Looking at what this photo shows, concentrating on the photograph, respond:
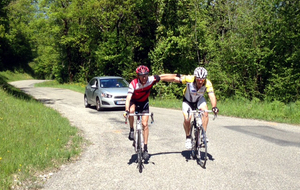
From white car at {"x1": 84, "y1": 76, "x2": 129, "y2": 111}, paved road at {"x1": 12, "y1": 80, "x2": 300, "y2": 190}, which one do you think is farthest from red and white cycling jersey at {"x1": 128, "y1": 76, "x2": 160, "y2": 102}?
white car at {"x1": 84, "y1": 76, "x2": 129, "y2": 111}

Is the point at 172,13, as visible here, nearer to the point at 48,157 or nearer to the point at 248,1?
the point at 248,1

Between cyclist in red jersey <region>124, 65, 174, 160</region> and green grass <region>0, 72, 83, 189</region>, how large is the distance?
1704 millimetres

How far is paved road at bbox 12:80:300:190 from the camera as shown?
5547 mm

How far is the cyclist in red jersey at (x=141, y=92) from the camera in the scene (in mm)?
6645

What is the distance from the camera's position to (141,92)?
689cm

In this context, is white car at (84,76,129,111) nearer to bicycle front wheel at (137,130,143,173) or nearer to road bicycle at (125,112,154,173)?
road bicycle at (125,112,154,173)

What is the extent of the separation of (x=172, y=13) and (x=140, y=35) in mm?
5701

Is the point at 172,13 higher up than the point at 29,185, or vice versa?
the point at 172,13

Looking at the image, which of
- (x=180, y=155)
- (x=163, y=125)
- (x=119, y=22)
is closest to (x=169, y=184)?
(x=180, y=155)

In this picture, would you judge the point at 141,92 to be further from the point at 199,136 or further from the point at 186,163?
the point at 186,163

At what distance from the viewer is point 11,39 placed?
6294 centimetres

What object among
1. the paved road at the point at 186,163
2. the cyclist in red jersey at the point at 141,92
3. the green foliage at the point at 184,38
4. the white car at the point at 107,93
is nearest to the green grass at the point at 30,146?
the paved road at the point at 186,163

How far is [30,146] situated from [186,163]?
11.4 feet

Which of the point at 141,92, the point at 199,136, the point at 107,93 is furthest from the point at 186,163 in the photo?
the point at 107,93
